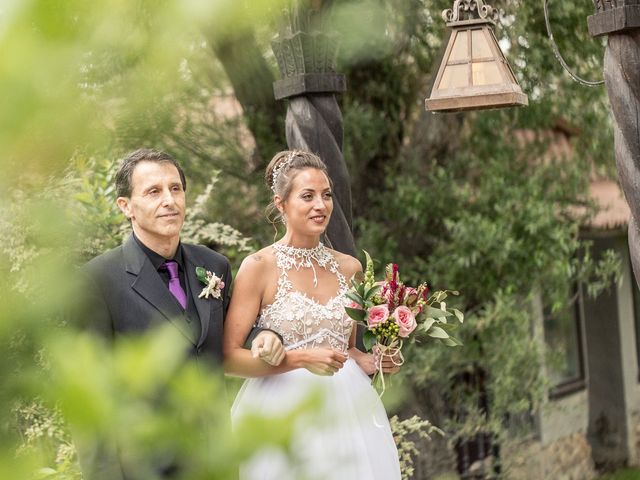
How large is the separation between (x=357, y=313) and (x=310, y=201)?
408mm

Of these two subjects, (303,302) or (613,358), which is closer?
(303,302)

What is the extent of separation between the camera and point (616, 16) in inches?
128

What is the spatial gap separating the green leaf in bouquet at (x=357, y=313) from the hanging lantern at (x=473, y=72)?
0.77 metres

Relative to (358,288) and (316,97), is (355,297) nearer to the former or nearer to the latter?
(358,288)

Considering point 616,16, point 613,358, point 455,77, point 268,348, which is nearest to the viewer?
point 268,348

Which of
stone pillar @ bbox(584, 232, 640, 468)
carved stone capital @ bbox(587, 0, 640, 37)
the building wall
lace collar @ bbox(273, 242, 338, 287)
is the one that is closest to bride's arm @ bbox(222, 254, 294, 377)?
lace collar @ bbox(273, 242, 338, 287)

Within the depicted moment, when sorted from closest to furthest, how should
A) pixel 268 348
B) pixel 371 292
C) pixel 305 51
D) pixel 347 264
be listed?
pixel 268 348, pixel 371 292, pixel 347 264, pixel 305 51

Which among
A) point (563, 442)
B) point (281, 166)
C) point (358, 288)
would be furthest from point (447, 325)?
point (563, 442)

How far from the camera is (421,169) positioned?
730cm

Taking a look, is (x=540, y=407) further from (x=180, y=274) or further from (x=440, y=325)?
(x=180, y=274)

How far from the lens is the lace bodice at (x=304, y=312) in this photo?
3512 mm

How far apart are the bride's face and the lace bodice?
15 cm

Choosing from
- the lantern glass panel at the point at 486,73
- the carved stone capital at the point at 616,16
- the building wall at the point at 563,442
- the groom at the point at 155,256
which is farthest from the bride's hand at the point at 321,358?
the building wall at the point at 563,442

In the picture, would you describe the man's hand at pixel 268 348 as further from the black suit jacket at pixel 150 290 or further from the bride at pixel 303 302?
the black suit jacket at pixel 150 290
